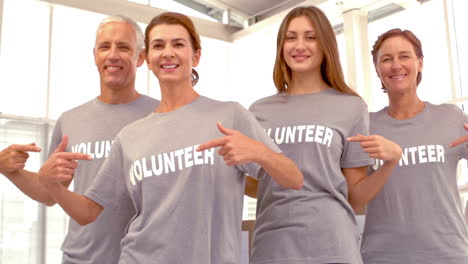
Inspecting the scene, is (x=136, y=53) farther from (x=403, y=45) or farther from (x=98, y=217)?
(x=403, y=45)

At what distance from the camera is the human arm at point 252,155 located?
4.37ft

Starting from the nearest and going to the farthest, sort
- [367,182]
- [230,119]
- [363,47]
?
[230,119], [367,182], [363,47]

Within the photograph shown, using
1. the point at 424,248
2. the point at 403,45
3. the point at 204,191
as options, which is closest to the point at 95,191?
the point at 204,191

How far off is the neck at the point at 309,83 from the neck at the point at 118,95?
1.92 ft

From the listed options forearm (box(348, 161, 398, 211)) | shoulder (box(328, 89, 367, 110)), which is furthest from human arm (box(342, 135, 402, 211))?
shoulder (box(328, 89, 367, 110))

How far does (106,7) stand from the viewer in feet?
20.9

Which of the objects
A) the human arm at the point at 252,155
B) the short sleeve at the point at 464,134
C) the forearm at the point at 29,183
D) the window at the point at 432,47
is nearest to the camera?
the human arm at the point at 252,155

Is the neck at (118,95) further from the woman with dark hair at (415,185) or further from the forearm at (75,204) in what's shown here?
the woman with dark hair at (415,185)

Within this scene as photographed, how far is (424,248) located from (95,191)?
104 cm

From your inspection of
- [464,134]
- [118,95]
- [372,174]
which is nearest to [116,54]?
[118,95]

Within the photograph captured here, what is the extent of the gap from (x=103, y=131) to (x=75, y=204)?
0.37m

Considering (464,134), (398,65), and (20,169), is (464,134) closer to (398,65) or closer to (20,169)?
(398,65)

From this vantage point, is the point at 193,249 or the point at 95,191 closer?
the point at 193,249

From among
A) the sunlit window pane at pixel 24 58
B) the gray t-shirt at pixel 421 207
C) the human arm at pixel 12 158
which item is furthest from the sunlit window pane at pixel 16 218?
Result: the gray t-shirt at pixel 421 207
